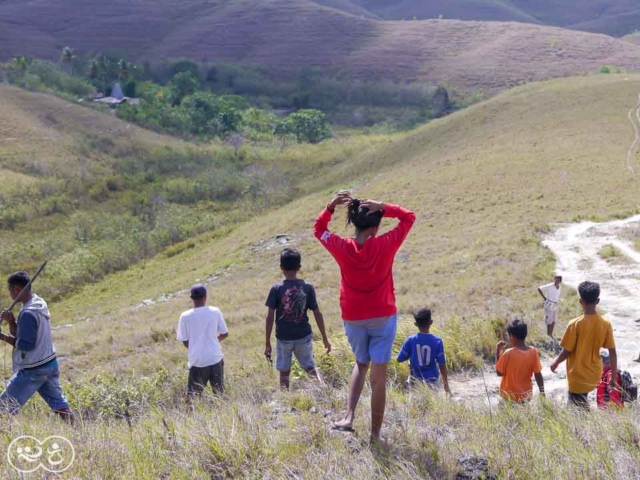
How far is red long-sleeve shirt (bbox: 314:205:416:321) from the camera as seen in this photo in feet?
14.4

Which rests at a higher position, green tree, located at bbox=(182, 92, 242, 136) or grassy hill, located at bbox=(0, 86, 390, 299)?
green tree, located at bbox=(182, 92, 242, 136)

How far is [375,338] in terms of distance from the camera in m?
4.52

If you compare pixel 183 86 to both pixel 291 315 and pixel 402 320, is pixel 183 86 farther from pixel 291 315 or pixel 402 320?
pixel 291 315

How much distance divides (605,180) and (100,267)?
25235 millimetres

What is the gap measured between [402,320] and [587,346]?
539cm

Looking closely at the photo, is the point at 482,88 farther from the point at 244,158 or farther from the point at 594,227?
the point at 594,227

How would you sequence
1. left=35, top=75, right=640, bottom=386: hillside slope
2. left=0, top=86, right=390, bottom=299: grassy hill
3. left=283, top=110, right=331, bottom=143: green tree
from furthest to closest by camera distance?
1. left=283, top=110, right=331, bottom=143: green tree
2. left=0, top=86, right=390, bottom=299: grassy hill
3. left=35, top=75, right=640, bottom=386: hillside slope

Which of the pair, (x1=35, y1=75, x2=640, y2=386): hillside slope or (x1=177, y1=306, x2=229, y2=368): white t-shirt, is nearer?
(x1=177, y1=306, x2=229, y2=368): white t-shirt

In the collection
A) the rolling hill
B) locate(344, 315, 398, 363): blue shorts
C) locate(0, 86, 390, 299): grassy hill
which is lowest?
locate(0, 86, 390, 299): grassy hill

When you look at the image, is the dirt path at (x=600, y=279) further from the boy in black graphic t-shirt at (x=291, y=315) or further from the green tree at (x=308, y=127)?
the green tree at (x=308, y=127)

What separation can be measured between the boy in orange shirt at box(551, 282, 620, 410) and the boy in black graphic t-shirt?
2.33 metres

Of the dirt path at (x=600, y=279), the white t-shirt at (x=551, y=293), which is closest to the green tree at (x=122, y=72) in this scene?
the dirt path at (x=600, y=279)

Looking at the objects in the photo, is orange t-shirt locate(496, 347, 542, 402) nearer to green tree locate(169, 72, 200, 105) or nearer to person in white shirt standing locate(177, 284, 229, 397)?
person in white shirt standing locate(177, 284, 229, 397)

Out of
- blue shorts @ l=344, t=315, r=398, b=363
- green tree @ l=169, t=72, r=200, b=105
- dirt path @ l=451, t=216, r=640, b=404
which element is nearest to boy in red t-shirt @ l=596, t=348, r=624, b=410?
dirt path @ l=451, t=216, r=640, b=404
